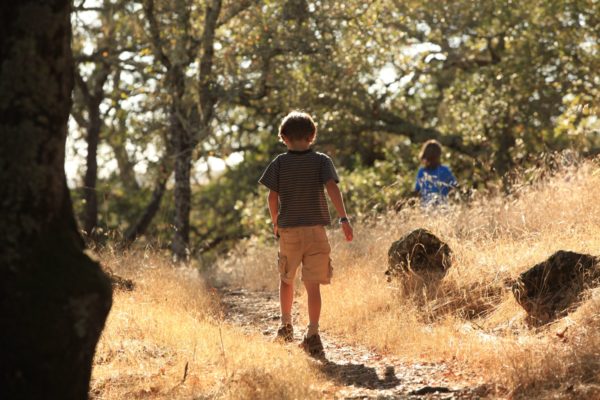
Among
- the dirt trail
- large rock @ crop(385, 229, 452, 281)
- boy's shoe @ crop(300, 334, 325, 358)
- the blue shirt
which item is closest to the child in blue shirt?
the blue shirt

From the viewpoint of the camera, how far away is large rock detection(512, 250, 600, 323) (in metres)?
6.25

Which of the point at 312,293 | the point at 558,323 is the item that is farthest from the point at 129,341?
the point at 558,323

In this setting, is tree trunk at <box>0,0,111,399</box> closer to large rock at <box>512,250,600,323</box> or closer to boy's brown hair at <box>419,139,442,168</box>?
large rock at <box>512,250,600,323</box>

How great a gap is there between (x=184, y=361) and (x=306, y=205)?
1.62 m

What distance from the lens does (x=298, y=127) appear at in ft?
20.9

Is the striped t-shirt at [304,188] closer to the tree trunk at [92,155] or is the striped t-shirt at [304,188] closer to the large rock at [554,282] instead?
the large rock at [554,282]

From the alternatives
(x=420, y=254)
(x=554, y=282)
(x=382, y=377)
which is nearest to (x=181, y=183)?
(x=420, y=254)

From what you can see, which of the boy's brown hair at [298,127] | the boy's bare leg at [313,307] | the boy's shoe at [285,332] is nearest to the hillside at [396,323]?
the boy's shoe at [285,332]

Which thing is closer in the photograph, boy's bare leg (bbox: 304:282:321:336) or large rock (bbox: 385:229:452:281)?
boy's bare leg (bbox: 304:282:321:336)

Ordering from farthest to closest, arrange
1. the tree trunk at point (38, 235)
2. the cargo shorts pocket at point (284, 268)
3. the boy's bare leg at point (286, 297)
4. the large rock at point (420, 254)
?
the large rock at point (420, 254)
the boy's bare leg at point (286, 297)
the cargo shorts pocket at point (284, 268)
the tree trunk at point (38, 235)

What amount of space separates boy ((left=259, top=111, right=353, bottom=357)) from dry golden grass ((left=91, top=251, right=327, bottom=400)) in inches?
24.2

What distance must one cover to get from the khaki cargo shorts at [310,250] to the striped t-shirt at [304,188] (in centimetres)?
7

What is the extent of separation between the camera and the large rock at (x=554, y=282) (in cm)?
625

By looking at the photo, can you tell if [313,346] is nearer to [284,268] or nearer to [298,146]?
[284,268]
